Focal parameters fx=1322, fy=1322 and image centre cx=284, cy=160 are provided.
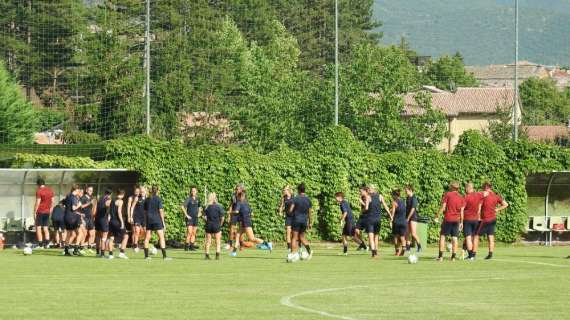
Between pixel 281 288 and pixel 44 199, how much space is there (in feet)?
50.6

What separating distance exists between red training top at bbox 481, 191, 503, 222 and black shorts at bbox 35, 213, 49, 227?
39.5 ft

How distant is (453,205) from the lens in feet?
101

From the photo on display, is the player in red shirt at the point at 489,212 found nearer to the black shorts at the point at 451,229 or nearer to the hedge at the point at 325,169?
the black shorts at the point at 451,229

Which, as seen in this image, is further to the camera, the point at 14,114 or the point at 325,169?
the point at 14,114

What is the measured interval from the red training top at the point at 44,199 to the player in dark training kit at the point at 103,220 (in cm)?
358

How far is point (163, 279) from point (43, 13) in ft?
151

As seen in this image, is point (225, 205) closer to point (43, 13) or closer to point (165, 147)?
point (165, 147)

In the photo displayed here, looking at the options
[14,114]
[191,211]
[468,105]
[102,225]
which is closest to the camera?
[102,225]

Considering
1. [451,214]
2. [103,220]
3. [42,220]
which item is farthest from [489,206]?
[42,220]

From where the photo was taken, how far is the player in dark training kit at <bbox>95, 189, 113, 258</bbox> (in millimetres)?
32281

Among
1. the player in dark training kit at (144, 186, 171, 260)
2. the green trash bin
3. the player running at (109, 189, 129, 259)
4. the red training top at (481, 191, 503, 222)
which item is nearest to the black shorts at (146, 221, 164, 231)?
the player in dark training kit at (144, 186, 171, 260)

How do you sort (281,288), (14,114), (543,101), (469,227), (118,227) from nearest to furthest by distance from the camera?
(281,288), (469,227), (118,227), (14,114), (543,101)

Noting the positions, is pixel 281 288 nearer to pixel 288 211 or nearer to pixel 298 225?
pixel 298 225

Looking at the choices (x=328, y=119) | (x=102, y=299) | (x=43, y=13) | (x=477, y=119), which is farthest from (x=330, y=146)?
(x=477, y=119)
